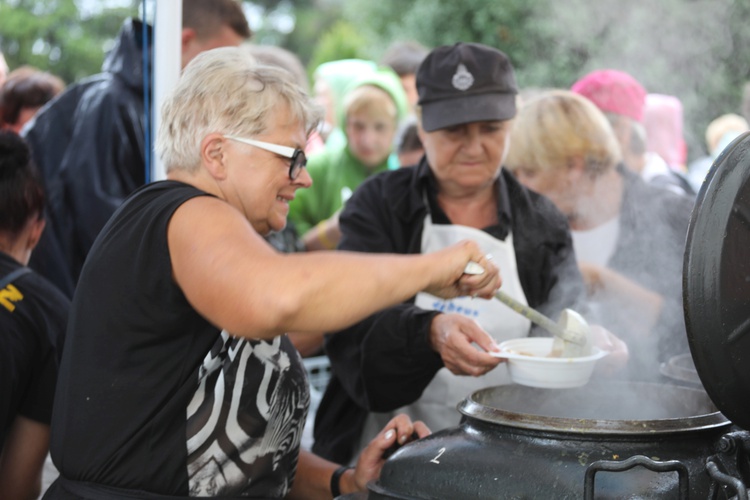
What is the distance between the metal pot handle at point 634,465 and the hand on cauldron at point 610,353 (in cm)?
90

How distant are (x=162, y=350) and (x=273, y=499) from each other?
50 centimetres

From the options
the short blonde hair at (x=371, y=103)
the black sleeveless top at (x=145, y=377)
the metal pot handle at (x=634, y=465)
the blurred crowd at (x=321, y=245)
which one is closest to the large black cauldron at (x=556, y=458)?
the metal pot handle at (x=634, y=465)

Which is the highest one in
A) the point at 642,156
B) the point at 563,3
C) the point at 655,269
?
the point at 563,3

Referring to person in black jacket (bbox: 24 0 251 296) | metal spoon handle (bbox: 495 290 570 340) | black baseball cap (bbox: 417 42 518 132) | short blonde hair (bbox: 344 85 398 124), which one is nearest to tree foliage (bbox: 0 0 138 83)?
short blonde hair (bbox: 344 85 398 124)

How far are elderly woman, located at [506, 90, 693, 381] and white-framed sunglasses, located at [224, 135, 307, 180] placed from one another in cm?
176

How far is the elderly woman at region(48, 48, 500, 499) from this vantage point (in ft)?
5.43

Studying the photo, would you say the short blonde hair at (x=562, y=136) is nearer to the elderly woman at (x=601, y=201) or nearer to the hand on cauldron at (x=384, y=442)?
the elderly woman at (x=601, y=201)

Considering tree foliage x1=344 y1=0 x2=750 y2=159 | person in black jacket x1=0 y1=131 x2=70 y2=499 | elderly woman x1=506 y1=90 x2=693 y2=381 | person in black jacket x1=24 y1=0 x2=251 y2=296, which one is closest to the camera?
person in black jacket x1=0 y1=131 x2=70 y2=499

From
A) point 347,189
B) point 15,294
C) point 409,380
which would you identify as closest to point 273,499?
point 409,380

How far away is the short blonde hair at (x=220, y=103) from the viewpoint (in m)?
1.85

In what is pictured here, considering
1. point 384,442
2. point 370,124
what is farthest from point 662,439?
point 370,124

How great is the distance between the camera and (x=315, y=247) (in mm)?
4426

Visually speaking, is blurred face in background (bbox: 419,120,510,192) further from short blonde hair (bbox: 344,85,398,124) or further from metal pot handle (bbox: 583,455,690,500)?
short blonde hair (bbox: 344,85,398,124)

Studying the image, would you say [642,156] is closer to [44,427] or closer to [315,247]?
[315,247]
